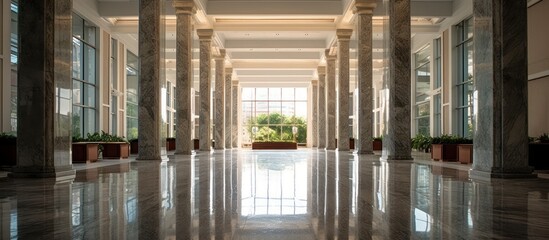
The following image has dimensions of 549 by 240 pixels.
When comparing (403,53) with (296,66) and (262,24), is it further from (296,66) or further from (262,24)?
(296,66)

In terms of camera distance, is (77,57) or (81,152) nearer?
(81,152)

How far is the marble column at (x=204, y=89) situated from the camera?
99.9ft

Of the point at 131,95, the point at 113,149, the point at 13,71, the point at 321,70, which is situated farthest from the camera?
the point at 321,70

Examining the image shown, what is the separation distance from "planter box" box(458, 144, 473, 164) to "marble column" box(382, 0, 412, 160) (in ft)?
5.95

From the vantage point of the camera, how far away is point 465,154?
1656 cm

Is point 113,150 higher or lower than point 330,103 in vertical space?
lower

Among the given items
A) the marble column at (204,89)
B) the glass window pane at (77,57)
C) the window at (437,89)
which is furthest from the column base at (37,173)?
the window at (437,89)

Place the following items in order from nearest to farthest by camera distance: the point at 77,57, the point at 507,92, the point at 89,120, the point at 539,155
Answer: the point at 507,92 < the point at 539,155 < the point at 77,57 < the point at 89,120

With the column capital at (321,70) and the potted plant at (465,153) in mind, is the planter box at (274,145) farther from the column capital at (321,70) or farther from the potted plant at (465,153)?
the potted plant at (465,153)

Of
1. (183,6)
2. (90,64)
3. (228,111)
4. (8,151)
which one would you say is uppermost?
(183,6)

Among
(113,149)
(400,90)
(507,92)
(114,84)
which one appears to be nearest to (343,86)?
(400,90)

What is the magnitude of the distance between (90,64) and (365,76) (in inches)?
633

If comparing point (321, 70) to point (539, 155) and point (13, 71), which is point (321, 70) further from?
point (539, 155)

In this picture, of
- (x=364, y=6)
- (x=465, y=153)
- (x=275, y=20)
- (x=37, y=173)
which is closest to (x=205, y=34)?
(x=275, y=20)
